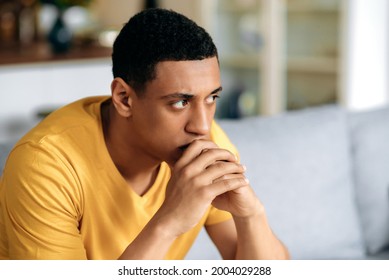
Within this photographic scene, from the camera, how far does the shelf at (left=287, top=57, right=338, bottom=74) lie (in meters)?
3.63

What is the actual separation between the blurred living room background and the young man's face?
7.10 feet

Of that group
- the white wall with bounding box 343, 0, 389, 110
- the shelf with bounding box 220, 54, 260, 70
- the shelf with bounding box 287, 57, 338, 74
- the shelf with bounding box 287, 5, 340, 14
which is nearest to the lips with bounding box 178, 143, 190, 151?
the white wall with bounding box 343, 0, 389, 110

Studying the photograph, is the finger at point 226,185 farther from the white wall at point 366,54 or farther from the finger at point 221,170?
the white wall at point 366,54

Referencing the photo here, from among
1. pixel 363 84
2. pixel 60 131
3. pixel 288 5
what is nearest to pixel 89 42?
pixel 288 5

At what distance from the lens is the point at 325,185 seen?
1.84 meters

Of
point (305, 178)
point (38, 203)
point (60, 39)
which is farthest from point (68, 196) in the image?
point (60, 39)

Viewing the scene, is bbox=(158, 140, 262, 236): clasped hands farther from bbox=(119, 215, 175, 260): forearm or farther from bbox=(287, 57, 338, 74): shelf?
bbox=(287, 57, 338, 74): shelf

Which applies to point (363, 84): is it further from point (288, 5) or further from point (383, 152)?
point (383, 152)

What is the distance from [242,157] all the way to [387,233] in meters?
0.54

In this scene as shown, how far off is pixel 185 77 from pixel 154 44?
7 cm

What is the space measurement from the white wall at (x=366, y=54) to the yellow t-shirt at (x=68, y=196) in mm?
2407

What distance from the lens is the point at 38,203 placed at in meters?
1.06

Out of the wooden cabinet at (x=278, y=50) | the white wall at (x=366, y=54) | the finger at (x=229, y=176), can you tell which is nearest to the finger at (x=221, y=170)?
the finger at (x=229, y=176)

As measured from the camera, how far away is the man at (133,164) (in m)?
1.02
